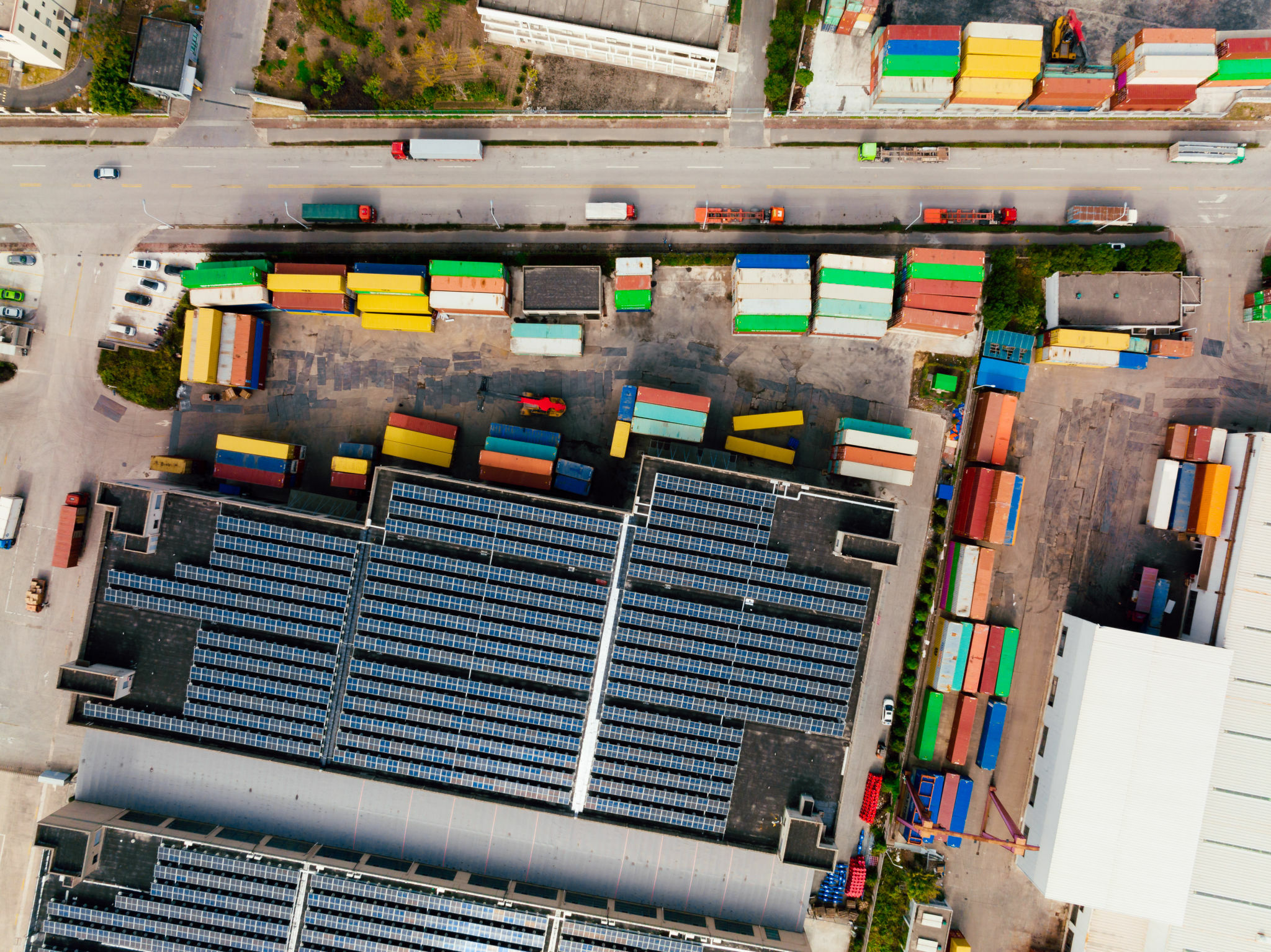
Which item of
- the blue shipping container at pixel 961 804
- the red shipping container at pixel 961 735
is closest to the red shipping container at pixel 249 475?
the red shipping container at pixel 961 735

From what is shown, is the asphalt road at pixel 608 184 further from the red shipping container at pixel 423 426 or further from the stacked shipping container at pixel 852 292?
the red shipping container at pixel 423 426

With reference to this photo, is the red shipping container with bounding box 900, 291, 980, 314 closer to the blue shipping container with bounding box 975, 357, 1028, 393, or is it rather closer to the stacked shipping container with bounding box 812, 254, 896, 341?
the stacked shipping container with bounding box 812, 254, 896, 341

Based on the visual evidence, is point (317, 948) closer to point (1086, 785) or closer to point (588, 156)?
point (1086, 785)

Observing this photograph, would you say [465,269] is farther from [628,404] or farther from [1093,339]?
[1093,339]

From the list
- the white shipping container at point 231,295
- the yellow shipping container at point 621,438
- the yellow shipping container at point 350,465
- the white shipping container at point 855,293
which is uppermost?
the white shipping container at point 855,293

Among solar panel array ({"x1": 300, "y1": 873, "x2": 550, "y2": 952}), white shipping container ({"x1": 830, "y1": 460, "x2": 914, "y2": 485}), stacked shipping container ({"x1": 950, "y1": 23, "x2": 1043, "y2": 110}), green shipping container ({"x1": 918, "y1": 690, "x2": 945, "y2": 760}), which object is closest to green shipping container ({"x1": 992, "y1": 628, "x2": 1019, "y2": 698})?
green shipping container ({"x1": 918, "y1": 690, "x2": 945, "y2": 760})

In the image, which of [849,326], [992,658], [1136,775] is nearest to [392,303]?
[849,326]
